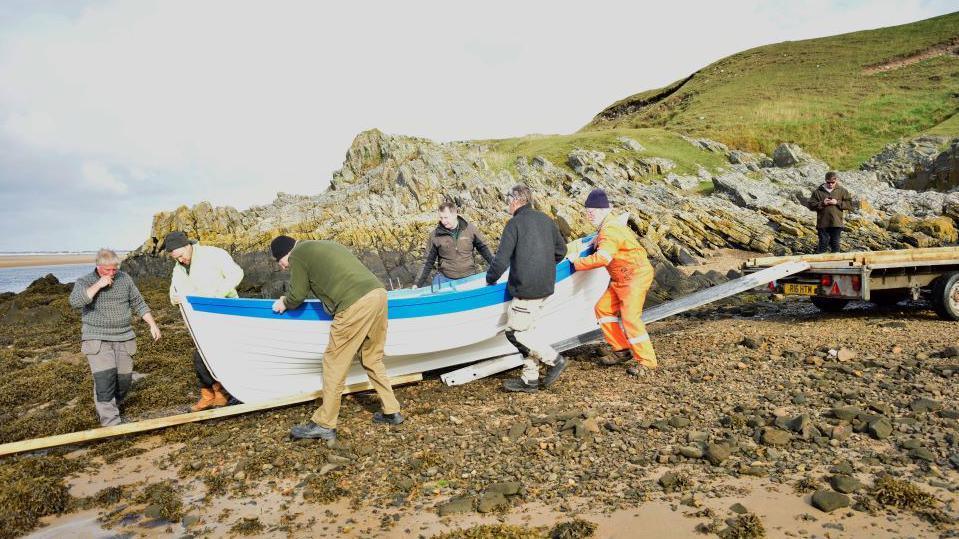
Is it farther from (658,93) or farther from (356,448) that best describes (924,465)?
(658,93)

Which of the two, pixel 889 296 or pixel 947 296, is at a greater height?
pixel 947 296

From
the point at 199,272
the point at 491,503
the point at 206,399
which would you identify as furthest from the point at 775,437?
the point at 206,399

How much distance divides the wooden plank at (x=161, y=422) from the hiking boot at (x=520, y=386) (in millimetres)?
1410

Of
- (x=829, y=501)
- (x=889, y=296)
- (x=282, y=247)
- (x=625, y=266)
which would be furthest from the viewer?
(x=889, y=296)

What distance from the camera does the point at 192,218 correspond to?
2880 centimetres

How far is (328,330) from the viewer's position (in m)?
7.09

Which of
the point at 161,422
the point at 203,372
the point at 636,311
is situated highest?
the point at 636,311

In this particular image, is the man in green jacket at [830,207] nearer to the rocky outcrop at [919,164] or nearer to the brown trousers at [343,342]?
the brown trousers at [343,342]

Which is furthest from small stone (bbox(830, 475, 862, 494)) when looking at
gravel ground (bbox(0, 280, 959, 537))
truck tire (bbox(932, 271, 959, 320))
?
truck tire (bbox(932, 271, 959, 320))

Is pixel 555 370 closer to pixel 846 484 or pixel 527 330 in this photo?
pixel 527 330

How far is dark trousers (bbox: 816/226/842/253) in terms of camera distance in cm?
1355

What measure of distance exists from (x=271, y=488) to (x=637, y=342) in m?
4.70

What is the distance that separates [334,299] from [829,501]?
15.3ft

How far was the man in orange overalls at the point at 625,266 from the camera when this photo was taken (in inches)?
290
